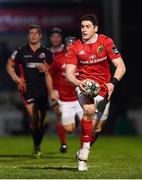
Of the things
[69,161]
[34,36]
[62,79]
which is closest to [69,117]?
[62,79]

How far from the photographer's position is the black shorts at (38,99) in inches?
613

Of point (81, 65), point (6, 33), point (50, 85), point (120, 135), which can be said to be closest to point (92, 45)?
point (81, 65)

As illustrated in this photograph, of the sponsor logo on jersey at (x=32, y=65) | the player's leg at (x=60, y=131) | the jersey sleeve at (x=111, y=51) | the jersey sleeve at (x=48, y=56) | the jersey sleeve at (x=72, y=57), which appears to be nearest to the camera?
the jersey sleeve at (x=72, y=57)

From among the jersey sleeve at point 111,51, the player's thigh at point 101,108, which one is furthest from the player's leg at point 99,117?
the jersey sleeve at point 111,51

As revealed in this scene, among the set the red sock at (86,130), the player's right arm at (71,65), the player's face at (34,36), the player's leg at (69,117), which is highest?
the player's right arm at (71,65)

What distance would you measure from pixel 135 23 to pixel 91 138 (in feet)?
41.2

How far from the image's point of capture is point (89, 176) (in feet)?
37.4

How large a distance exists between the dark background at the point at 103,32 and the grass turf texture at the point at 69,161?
370cm

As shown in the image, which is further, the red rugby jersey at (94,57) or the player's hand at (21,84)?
the player's hand at (21,84)

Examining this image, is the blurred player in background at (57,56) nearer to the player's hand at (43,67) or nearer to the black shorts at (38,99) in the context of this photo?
the black shorts at (38,99)

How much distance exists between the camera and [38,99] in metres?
15.6

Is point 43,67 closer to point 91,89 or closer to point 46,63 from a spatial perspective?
point 46,63

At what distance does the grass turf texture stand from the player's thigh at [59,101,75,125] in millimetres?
582

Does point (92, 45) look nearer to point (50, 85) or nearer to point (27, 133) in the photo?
point (50, 85)
